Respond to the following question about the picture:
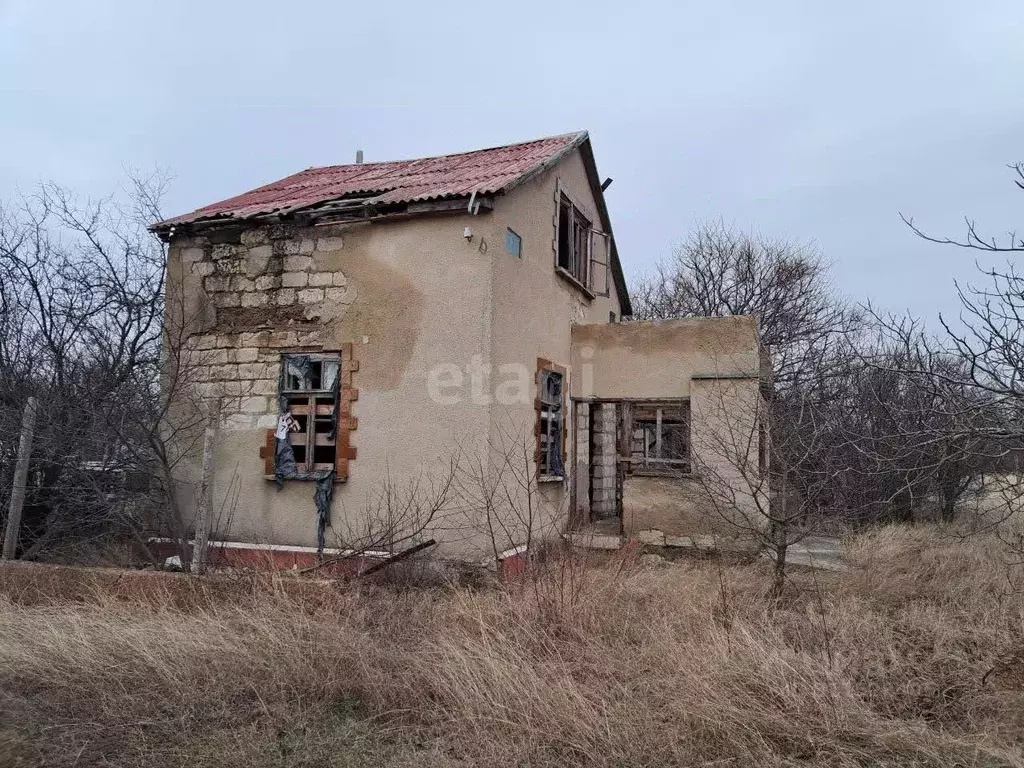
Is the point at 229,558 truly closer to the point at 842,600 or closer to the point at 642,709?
the point at 642,709

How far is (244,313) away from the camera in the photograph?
344 inches

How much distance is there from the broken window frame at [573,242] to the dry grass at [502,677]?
211 inches

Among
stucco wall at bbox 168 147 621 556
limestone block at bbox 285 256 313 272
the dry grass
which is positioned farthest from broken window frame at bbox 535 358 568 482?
limestone block at bbox 285 256 313 272

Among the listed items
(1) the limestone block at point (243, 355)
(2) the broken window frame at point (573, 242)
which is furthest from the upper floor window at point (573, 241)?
(1) the limestone block at point (243, 355)

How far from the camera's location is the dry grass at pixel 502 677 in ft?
12.4

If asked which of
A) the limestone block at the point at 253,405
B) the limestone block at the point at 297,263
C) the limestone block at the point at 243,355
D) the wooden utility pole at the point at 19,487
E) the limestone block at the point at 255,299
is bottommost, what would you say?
the wooden utility pole at the point at 19,487

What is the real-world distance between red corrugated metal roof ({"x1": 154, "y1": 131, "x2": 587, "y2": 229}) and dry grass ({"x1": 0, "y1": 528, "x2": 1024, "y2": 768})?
432 centimetres

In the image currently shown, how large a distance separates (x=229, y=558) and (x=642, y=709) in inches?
208

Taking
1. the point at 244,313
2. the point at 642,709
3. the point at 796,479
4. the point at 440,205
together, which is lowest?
the point at 642,709

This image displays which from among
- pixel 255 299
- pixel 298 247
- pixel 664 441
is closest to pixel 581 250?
pixel 664 441

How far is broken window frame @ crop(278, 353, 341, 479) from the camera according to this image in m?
8.30

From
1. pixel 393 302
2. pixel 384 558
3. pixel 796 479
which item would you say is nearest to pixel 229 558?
pixel 384 558

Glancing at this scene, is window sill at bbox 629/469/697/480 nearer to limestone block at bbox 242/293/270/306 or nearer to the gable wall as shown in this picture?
the gable wall

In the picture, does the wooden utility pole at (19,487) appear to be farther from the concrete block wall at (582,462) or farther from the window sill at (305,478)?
the concrete block wall at (582,462)
